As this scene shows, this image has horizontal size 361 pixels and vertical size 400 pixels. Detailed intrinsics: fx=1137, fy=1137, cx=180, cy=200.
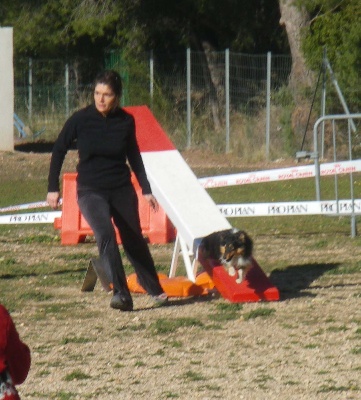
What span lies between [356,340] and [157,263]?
4011 mm

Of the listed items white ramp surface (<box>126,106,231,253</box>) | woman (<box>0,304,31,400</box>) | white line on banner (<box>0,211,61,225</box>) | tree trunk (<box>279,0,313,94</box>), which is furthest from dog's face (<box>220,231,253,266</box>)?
tree trunk (<box>279,0,313,94</box>)

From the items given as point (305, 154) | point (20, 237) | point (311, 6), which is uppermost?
point (311, 6)

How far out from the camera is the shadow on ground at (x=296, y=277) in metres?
9.53

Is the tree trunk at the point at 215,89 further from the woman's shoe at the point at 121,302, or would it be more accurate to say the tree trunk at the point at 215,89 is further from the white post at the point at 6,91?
the woman's shoe at the point at 121,302

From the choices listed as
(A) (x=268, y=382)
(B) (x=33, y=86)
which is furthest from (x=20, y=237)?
(B) (x=33, y=86)

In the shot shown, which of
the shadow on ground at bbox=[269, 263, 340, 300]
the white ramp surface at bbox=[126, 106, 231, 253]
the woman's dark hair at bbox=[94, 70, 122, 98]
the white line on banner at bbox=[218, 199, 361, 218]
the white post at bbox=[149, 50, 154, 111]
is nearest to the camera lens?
the woman's dark hair at bbox=[94, 70, 122, 98]

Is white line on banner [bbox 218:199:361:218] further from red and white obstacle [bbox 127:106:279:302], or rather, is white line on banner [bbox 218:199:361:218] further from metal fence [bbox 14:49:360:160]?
metal fence [bbox 14:49:360:160]

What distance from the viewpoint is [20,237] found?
13516mm

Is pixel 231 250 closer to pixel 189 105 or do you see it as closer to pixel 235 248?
pixel 235 248

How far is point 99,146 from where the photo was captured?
27.6 ft

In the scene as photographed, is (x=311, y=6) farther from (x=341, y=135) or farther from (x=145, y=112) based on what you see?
(x=145, y=112)

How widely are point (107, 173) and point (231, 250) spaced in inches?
43.6

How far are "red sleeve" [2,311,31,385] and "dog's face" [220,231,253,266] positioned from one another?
15.9 ft

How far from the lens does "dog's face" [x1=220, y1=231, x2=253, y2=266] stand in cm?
863
